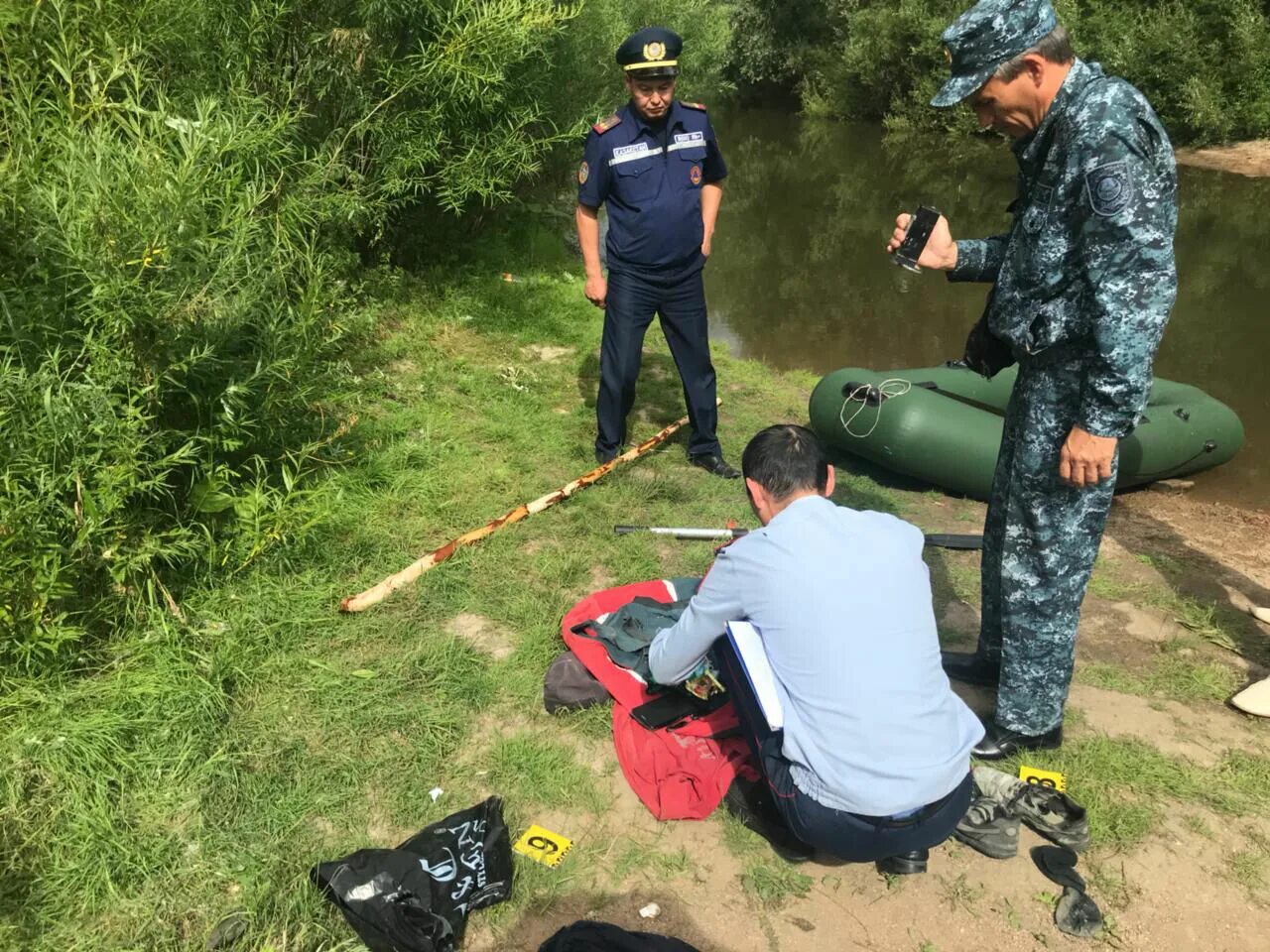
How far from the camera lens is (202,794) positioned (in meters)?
2.57

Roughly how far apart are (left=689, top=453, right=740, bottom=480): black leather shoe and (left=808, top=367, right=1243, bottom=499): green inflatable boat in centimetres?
72

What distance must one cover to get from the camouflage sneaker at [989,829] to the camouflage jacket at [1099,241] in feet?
3.58

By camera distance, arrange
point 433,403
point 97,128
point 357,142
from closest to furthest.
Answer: point 97,128 → point 433,403 → point 357,142

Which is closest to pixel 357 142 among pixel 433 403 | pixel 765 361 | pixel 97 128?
pixel 433 403

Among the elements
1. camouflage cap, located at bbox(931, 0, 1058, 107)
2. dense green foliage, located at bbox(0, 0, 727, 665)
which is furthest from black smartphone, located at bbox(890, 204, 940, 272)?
dense green foliage, located at bbox(0, 0, 727, 665)

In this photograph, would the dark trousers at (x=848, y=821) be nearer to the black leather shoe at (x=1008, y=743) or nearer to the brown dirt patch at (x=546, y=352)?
the black leather shoe at (x=1008, y=743)

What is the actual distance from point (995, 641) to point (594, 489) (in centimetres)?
205

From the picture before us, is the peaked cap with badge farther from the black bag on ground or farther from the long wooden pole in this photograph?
the black bag on ground

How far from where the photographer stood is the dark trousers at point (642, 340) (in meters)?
4.41

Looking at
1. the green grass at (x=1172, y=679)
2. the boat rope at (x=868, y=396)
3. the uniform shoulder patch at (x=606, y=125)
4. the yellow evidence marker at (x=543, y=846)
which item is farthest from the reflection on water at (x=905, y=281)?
the yellow evidence marker at (x=543, y=846)

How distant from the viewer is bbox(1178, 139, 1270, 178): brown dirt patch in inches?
599

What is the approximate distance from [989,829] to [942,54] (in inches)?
799

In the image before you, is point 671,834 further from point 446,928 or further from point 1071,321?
point 1071,321

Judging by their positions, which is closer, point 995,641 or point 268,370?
point 995,641
